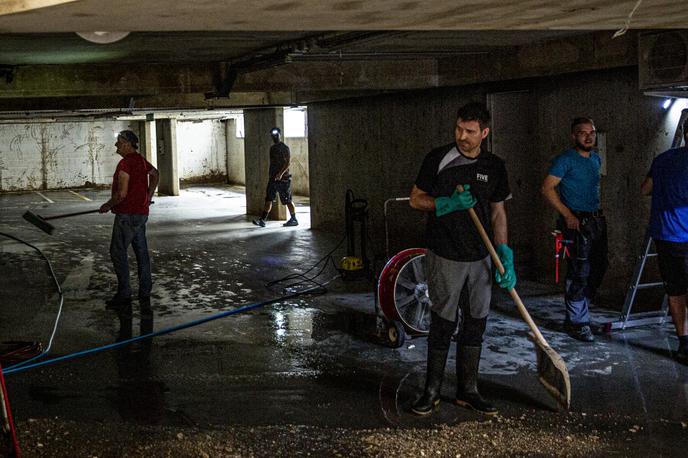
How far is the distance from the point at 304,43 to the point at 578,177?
3.15m

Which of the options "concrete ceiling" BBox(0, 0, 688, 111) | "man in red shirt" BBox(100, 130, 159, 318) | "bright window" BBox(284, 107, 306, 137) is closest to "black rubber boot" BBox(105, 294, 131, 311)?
"man in red shirt" BBox(100, 130, 159, 318)

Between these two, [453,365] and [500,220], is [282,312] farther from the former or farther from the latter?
[500,220]

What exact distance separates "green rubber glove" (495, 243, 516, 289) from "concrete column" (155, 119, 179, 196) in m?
19.9

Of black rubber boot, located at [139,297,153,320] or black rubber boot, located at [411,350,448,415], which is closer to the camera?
black rubber boot, located at [411,350,448,415]

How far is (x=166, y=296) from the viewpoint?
30.0ft

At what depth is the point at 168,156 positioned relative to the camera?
2466cm

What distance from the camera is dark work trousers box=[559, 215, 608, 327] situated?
6.74m

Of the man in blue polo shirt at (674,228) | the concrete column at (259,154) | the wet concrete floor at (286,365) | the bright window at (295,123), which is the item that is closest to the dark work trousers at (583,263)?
the wet concrete floor at (286,365)

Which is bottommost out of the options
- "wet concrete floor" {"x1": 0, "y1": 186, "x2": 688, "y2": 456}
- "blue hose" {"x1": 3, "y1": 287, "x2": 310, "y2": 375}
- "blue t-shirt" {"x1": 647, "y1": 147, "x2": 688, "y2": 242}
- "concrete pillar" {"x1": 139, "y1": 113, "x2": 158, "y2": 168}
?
"wet concrete floor" {"x1": 0, "y1": 186, "x2": 688, "y2": 456}

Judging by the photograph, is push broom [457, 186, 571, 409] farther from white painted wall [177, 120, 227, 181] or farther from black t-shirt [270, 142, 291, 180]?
white painted wall [177, 120, 227, 181]

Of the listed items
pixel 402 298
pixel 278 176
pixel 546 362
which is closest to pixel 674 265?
pixel 546 362

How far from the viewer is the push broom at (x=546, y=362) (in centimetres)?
491

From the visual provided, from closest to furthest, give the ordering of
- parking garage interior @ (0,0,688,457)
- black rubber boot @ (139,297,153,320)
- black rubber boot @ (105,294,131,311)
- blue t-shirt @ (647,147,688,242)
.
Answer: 1. parking garage interior @ (0,0,688,457)
2. blue t-shirt @ (647,147,688,242)
3. black rubber boot @ (139,297,153,320)
4. black rubber boot @ (105,294,131,311)

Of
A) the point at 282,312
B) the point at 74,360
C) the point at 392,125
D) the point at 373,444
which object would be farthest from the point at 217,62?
the point at 373,444
